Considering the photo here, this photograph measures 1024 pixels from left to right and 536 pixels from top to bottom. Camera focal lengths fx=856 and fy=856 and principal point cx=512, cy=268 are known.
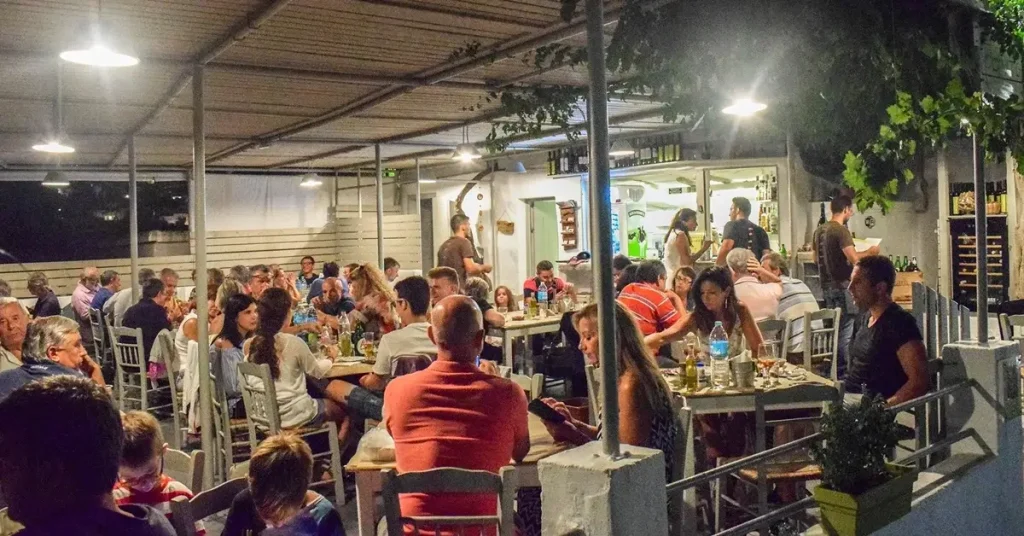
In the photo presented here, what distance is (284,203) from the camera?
16031mm

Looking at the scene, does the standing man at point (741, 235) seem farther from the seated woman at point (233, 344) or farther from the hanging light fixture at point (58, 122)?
the hanging light fixture at point (58, 122)

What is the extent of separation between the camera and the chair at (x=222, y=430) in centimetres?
550

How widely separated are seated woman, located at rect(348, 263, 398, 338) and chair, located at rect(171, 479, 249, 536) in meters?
4.22

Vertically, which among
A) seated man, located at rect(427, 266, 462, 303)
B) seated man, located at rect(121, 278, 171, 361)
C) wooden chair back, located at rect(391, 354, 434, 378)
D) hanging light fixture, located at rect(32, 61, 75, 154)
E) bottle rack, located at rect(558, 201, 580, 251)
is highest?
hanging light fixture, located at rect(32, 61, 75, 154)

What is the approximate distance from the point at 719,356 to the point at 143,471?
326 centimetres

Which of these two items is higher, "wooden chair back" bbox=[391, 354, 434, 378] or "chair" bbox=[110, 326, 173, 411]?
"wooden chair back" bbox=[391, 354, 434, 378]

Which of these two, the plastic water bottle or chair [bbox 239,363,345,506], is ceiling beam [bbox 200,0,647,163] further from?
chair [bbox 239,363,345,506]

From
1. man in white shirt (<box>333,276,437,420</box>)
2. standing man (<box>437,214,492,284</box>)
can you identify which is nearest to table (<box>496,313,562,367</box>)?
standing man (<box>437,214,492,284</box>)

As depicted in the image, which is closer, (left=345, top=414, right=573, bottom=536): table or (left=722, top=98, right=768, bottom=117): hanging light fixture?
(left=345, top=414, right=573, bottom=536): table

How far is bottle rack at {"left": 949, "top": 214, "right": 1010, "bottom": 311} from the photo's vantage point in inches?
367

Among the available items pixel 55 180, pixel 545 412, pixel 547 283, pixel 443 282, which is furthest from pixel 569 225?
pixel 545 412

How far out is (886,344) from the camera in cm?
444

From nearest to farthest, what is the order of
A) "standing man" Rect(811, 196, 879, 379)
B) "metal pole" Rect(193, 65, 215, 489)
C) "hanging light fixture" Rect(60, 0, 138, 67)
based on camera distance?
"hanging light fixture" Rect(60, 0, 138, 67), "metal pole" Rect(193, 65, 215, 489), "standing man" Rect(811, 196, 879, 379)

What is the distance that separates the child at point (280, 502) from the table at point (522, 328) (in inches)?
195
